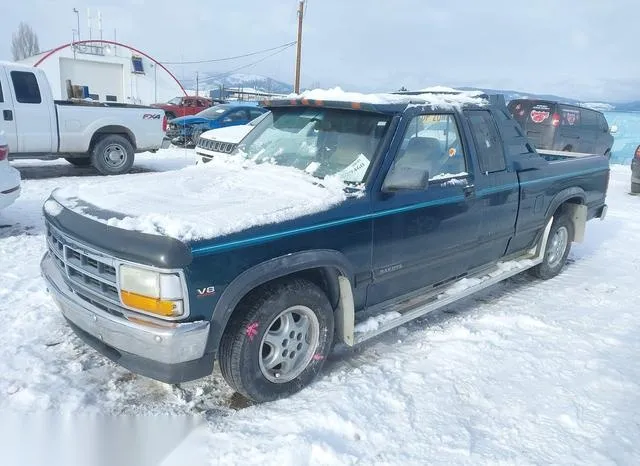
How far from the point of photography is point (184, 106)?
2508 cm

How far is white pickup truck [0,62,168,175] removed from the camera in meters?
9.50

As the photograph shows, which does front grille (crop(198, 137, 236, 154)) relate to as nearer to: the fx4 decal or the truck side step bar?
the truck side step bar

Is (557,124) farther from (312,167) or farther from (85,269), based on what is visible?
(85,269)

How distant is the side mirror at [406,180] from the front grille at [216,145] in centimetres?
650

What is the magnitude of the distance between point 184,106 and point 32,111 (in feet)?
52.2

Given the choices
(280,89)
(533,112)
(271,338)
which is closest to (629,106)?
(533,112)

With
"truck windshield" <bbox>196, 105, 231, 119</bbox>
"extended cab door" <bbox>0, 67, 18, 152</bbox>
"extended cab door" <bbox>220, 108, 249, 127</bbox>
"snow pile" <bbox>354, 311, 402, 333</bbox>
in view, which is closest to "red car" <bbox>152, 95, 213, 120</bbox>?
"truck windshield" <bbox>196, 105, 231, 119</bbox>

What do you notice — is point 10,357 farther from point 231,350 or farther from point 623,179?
point 623,179

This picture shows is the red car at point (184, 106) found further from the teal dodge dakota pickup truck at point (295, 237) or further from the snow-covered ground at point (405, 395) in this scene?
the teal dodge dakota pickup truck at point (295, 237)

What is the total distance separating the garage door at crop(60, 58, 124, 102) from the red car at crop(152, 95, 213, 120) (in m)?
9.85

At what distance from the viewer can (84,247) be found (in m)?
2.91

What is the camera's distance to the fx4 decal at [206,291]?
2.70 metres

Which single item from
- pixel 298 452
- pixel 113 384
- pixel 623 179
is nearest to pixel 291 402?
pixel 298 452

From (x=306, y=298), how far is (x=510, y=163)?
8.53 feet
